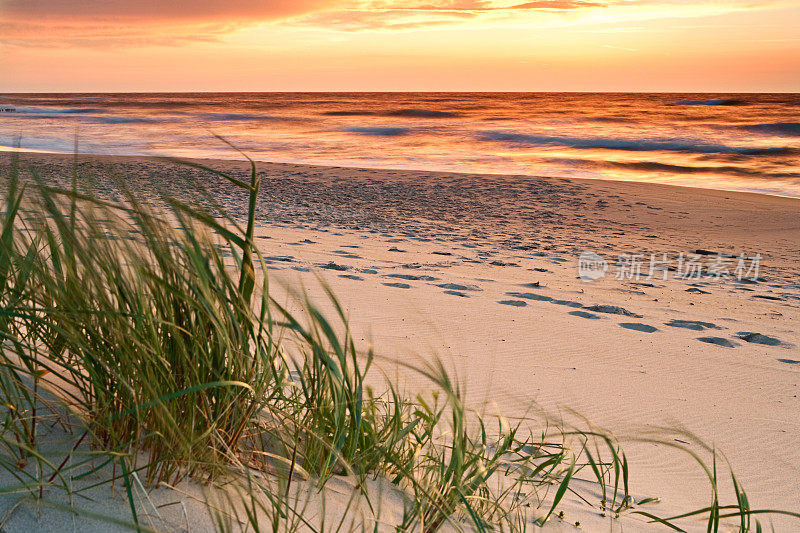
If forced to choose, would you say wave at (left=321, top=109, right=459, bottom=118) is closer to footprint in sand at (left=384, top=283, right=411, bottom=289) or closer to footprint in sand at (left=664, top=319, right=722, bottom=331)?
footprint in sand at (left=384, top=283, right=411, bottom=289)

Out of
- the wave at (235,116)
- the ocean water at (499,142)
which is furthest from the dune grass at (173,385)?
the wave at (235,116)

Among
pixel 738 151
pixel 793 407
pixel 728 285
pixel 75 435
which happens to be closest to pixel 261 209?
pixel 728 285

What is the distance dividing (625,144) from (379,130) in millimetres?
9944

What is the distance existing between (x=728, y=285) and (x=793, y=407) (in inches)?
123

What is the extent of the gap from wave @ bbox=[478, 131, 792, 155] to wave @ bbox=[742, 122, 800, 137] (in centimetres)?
535

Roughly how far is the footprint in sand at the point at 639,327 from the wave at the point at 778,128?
78.3ft

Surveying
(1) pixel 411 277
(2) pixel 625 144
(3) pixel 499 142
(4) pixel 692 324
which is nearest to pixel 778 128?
(2) pixel 625 144

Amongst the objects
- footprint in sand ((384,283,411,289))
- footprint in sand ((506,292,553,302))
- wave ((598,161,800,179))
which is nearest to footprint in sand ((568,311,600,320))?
footprint in sand ((506,292,553,302))

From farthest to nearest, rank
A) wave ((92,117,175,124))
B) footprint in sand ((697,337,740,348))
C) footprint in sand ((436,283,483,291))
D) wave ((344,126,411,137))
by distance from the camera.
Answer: wave ((92,117,175,124)) → wave ((344,126,411,137)) → footprint in sand ((436,283,483,291)) → footprint in sand ((697,337,740,348))

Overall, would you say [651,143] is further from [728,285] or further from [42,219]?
[42,219]

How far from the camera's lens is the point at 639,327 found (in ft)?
14.2

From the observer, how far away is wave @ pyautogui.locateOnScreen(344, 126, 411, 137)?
25.8 metres

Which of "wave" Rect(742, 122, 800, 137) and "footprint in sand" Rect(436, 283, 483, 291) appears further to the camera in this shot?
"wave" Rect(742, 122, 800, 137)

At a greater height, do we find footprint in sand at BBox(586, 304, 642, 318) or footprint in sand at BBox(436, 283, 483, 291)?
footprint in sand at BBox(436, 283, 483, 291)
